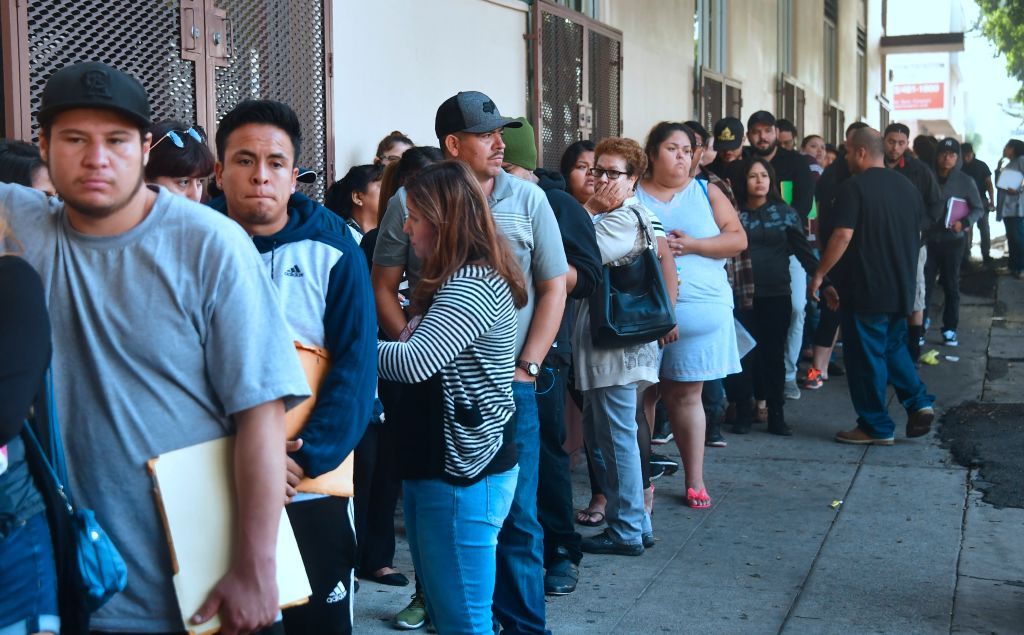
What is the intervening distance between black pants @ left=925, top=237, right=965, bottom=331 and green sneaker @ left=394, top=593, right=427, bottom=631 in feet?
28.9

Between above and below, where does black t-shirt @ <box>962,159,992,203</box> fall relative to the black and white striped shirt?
above

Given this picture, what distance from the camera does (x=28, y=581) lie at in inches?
81.9

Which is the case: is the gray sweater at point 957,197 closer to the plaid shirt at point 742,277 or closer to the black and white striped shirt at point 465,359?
the plaid shirt at point 742,277

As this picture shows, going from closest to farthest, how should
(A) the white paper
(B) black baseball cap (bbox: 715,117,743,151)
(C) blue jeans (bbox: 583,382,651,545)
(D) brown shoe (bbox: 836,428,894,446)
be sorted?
(C) blue jeans (bbox: 583,382,651,545) → (D) brown shoe (bbox: 836,428,894,446) → (B) black baseball cap (bbox: 715,117,743,151) → (A) the white paper

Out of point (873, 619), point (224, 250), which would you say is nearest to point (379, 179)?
point (873, 619)

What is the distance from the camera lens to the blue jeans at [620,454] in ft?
17.4

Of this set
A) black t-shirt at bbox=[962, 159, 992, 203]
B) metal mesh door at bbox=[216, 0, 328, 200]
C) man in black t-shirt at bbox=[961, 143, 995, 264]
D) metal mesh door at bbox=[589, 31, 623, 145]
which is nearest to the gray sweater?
man in black t-shirt at bbox=[961, 143, 995, 264]

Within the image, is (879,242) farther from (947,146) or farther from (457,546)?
(947,146)

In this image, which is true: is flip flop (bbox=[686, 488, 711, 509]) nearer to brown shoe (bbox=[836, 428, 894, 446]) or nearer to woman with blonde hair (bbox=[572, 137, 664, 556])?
woman with blonde hair (bbox=[572, 137, 664, 556])

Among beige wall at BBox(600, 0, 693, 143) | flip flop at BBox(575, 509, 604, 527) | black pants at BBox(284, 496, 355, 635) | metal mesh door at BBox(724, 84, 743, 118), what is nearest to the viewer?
black pants at BBox(284, 496, 355, 635)

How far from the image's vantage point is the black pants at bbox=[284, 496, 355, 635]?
2.92 metres

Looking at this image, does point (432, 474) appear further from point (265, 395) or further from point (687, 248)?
point (687, 248)

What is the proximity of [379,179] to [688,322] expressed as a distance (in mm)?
1697

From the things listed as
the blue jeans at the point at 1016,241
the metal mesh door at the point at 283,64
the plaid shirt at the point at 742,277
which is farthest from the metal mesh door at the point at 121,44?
the blue jeans at the point at 1016,241
